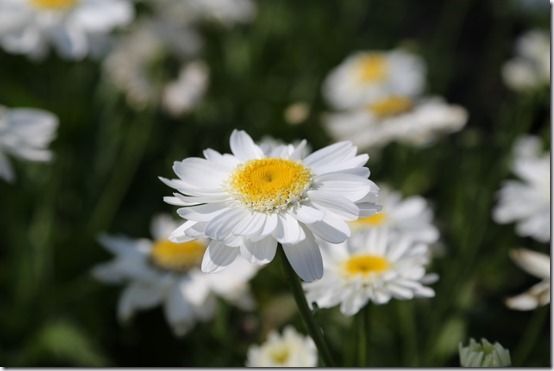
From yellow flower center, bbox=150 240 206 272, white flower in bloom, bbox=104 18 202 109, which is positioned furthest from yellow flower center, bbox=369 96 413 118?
yellow flower center, bbox=150 240 206 272

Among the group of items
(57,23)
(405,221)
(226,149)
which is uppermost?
(57,23)

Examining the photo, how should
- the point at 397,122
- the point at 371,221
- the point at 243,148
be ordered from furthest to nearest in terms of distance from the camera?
the point at 397,122 < the point at 371,221 < the point at 243,148

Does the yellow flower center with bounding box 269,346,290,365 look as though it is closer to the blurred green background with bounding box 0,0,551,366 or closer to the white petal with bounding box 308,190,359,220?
the blurred green background with bounding box 0,0,551,366

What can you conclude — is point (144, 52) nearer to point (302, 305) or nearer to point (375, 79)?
point (375, 79)

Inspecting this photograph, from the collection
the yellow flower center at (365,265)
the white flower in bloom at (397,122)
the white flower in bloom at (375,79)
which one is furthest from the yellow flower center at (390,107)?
the yellow flower center at (365,265)

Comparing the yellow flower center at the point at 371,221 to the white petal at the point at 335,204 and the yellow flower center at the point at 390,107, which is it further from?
the yellow flower center at the point at 390,107

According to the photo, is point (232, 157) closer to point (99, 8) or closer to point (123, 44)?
point (99, 8)

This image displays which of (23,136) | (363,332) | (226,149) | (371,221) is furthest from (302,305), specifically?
(226,149)
